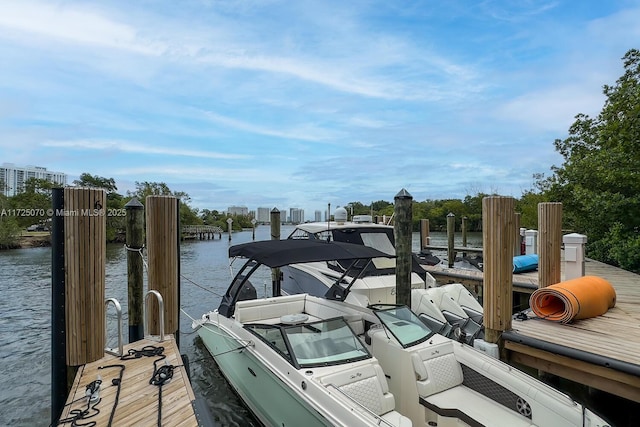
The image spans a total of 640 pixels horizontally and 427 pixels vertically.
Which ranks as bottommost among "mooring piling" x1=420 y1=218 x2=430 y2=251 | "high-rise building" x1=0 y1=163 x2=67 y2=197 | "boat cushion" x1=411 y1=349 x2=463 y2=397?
"boat cushion" x1=411 y1=349 x2=463 y2=397

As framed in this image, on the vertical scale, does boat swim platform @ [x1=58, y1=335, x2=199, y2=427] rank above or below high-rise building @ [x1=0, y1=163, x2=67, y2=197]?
below

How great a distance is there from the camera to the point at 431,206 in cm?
7350

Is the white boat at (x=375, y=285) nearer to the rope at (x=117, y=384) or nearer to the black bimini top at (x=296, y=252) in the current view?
the black bimini top at (x=296, y=252)

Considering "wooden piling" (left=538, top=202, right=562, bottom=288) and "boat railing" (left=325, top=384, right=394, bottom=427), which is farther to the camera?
"wooden piling" (left=538, top=202, right=562, bottom=288)

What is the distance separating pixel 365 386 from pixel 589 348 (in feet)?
9.37

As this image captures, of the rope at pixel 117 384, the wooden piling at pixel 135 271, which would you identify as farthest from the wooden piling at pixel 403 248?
the rope at pixel 117 384

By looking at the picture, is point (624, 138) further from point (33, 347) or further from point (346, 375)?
point (33, 347)

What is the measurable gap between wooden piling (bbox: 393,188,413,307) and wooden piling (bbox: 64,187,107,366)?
4462 millimetres

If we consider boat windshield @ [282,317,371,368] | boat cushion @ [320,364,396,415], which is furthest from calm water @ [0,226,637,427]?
boat cushion @ [320,364,396,415]

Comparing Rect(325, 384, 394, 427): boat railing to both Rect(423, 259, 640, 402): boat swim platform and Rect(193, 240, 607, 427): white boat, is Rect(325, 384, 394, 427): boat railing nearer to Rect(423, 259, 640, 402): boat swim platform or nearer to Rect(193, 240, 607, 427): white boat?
Rect(193, 240, 607, 427): white boat

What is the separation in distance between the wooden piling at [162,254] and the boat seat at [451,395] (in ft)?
10.3

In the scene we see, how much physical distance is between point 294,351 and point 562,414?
8.58ft

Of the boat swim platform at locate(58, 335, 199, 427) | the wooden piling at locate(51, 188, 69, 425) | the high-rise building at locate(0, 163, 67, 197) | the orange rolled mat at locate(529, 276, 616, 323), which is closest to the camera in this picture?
the boat swim platform at locate(58, 335, 199, 427)

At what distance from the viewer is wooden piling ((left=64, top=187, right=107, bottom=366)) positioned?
3.29m
